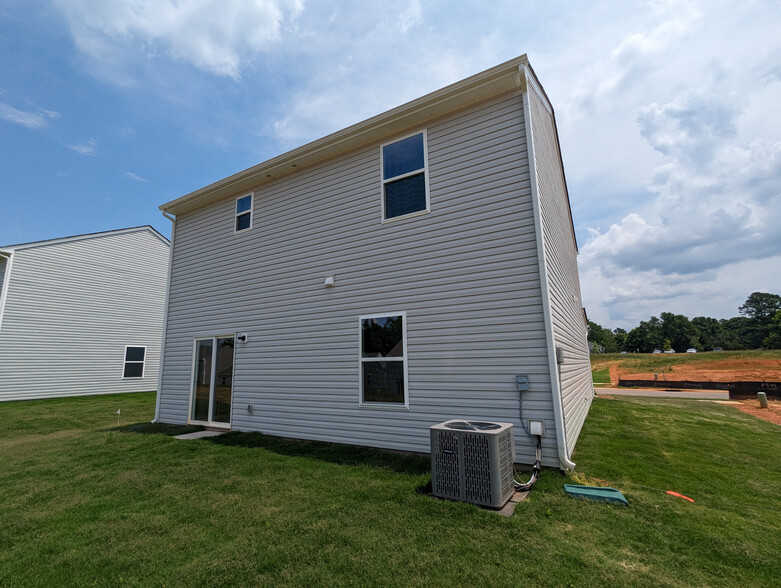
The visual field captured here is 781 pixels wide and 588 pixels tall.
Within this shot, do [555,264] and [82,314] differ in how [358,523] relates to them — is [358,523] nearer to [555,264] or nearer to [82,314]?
[555,264]

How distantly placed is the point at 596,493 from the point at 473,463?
1271 mm

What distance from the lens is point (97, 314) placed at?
47.6 feet

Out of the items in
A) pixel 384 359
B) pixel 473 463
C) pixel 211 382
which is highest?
pixel 384 359

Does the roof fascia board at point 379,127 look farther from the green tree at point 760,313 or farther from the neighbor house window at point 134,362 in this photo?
the green tree at point 760,313

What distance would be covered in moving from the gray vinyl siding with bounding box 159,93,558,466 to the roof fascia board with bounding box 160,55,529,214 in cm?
18

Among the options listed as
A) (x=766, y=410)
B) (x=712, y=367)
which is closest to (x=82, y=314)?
(x=766, y=410)

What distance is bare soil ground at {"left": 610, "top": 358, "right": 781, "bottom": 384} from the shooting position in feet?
72.1

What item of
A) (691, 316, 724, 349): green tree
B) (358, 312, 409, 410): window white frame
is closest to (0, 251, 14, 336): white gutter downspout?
(358, 312, 409, 410): window white frame

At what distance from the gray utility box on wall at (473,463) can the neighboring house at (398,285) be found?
2.92ft

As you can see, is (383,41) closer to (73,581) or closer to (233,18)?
(233,18)

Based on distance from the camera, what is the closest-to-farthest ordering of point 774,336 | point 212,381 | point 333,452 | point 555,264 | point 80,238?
point 333,452 < point 555,264 < point 212,381 < point 80,238 < point 774,336

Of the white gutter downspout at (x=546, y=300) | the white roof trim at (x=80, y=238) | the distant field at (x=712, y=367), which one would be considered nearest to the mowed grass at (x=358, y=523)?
the white gutter downspout at (x=546, y=300)

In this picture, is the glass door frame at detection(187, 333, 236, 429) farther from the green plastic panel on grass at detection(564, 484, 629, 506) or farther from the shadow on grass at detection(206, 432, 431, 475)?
the green plastic panel on grass at detection(564, 484, 629, 506)

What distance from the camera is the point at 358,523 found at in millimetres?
3045
